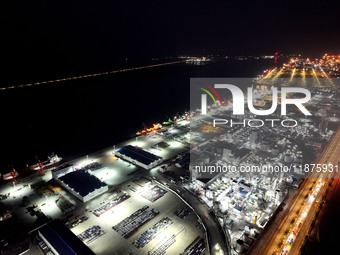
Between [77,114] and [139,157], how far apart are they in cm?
4455

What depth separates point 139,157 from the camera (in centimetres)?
4038

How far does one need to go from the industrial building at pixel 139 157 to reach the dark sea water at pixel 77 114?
41.9ft

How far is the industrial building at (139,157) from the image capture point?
38.7m

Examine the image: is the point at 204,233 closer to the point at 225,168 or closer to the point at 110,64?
the point at 225,168

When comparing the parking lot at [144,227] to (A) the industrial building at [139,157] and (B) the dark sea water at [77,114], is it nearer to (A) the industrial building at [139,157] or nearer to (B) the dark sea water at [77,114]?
(A) the industrial building at [139,157]

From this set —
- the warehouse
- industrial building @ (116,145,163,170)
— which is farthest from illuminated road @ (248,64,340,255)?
the warehouse

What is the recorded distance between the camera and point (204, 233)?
83.2 feet

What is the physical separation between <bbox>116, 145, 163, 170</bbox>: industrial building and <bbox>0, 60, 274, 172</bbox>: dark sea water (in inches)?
502

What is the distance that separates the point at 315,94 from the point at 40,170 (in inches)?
3871

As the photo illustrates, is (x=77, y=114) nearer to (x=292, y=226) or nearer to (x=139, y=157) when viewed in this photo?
(x=139, y=157)

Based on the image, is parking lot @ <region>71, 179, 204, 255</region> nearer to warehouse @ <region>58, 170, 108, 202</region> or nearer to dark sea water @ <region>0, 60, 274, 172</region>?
warehouse @ <region>58, 170, 108, 202</region>

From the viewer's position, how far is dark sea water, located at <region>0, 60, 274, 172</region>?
5291 centimetres

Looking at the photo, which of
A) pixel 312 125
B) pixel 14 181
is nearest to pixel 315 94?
pixel 312 125

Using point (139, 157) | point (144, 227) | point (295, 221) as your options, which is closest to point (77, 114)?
point (139, 157)
